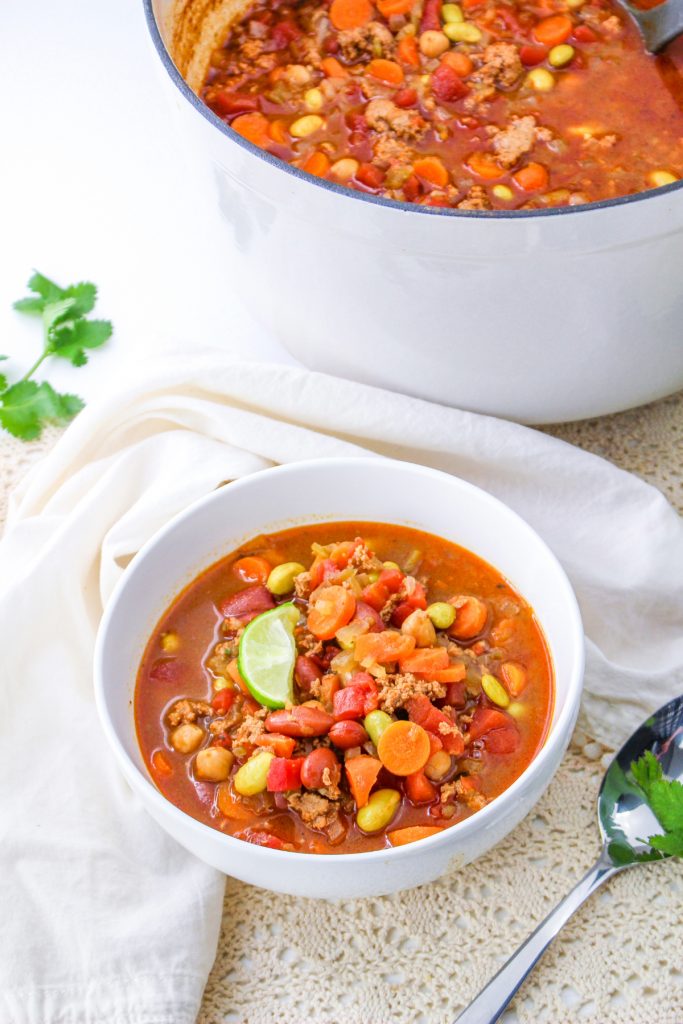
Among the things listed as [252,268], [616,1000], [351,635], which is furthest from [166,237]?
[616,1000]

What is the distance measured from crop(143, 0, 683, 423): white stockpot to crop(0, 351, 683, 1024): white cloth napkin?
0.12m

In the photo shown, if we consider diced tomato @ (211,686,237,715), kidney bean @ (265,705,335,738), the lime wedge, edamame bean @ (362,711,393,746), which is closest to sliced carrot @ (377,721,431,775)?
edamame bean @ (362,711,393,746)

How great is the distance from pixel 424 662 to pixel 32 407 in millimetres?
1427

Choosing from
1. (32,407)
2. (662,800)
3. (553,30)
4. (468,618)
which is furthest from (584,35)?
(662,800)

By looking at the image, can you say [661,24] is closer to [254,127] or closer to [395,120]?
[395,120]

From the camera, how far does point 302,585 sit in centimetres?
278

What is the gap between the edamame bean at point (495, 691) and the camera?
2.61 m

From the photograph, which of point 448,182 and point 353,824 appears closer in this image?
point 353,824

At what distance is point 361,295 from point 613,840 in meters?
1.29

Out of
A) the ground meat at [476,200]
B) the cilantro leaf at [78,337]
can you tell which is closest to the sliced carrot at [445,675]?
the ground meat at [476,200]

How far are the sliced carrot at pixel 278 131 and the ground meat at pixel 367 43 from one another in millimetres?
277

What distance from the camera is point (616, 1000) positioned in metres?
2.59

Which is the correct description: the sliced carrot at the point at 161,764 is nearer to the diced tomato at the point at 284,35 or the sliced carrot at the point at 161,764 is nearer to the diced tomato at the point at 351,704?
the diced tomato at the point at 351,704

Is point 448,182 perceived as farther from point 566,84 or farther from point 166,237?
point 166,237
